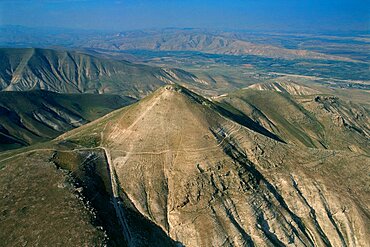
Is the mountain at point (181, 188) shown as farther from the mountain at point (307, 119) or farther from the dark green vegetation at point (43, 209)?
the mountain at point (307, 119)

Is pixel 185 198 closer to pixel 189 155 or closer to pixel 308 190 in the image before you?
pixel 189 155

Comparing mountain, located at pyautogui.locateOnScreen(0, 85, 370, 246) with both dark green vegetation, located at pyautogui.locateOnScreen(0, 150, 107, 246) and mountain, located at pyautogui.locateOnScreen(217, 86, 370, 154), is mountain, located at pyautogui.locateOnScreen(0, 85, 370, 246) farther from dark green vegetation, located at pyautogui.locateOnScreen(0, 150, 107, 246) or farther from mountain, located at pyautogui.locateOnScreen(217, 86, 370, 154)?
mountain, located at pyautogui.locateOnScreen(217, 86, 370, 154)

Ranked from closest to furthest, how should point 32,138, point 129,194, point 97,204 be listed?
1. point 97,204
2. point 129,194
3. point 32,138

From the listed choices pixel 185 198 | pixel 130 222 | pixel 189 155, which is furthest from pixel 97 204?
pixel 189 155

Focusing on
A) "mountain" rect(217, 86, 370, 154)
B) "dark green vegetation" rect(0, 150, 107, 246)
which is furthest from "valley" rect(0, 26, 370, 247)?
"mountain" rect(217, 86, 370, 154)

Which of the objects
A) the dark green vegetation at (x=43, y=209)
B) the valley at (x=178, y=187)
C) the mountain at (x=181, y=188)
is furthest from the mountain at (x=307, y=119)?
the dark green vegetation at (x=43, y=209)

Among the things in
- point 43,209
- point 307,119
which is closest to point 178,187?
point 43,209

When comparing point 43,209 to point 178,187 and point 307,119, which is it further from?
point 307,119
